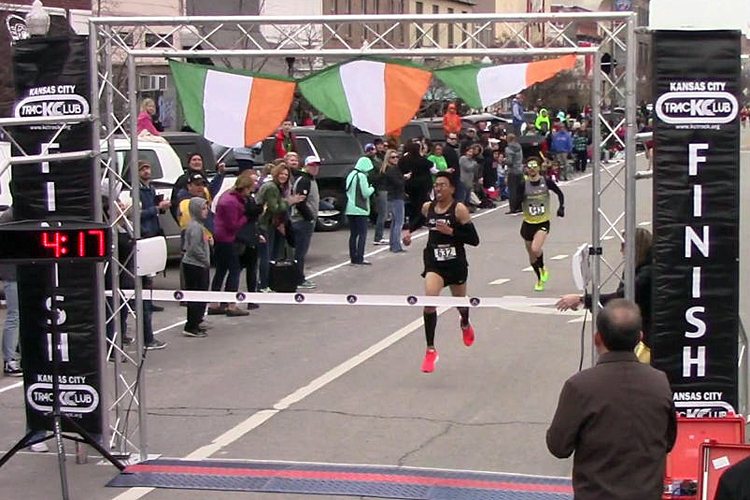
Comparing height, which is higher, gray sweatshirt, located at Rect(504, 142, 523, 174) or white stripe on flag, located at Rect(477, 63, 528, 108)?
white stripe on flag, located at Rect(477, 63, 528, 108)

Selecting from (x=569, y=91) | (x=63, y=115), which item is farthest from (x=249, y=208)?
(x=569, y=91)

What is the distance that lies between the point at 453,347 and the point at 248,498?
5.41 m

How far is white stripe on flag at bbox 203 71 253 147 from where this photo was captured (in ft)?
27.5

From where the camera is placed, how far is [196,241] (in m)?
13.5

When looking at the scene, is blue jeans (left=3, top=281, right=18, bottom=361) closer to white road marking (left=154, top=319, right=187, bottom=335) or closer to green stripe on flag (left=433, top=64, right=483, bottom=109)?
white road marking (left=154, top=319, right=187, bottom=335)

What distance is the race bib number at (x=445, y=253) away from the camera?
11.3 m

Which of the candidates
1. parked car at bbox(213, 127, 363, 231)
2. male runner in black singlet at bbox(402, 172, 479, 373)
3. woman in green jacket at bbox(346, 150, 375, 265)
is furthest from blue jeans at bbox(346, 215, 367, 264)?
male runner in black singlet at bbox(402, 172, 479, 373)

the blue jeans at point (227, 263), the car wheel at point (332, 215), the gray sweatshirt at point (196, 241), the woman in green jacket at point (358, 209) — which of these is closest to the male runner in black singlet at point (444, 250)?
the gray sweatshirt at point (196, 241)

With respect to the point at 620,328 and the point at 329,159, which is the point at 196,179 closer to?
the point at 329,159

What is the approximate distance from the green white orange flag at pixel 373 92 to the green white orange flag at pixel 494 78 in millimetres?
225

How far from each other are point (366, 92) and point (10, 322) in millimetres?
5158

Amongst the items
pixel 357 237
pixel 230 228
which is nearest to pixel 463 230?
pixel 230 228

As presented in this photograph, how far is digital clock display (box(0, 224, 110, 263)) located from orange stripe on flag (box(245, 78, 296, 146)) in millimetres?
1283

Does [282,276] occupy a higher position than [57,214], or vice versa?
[57,214]
